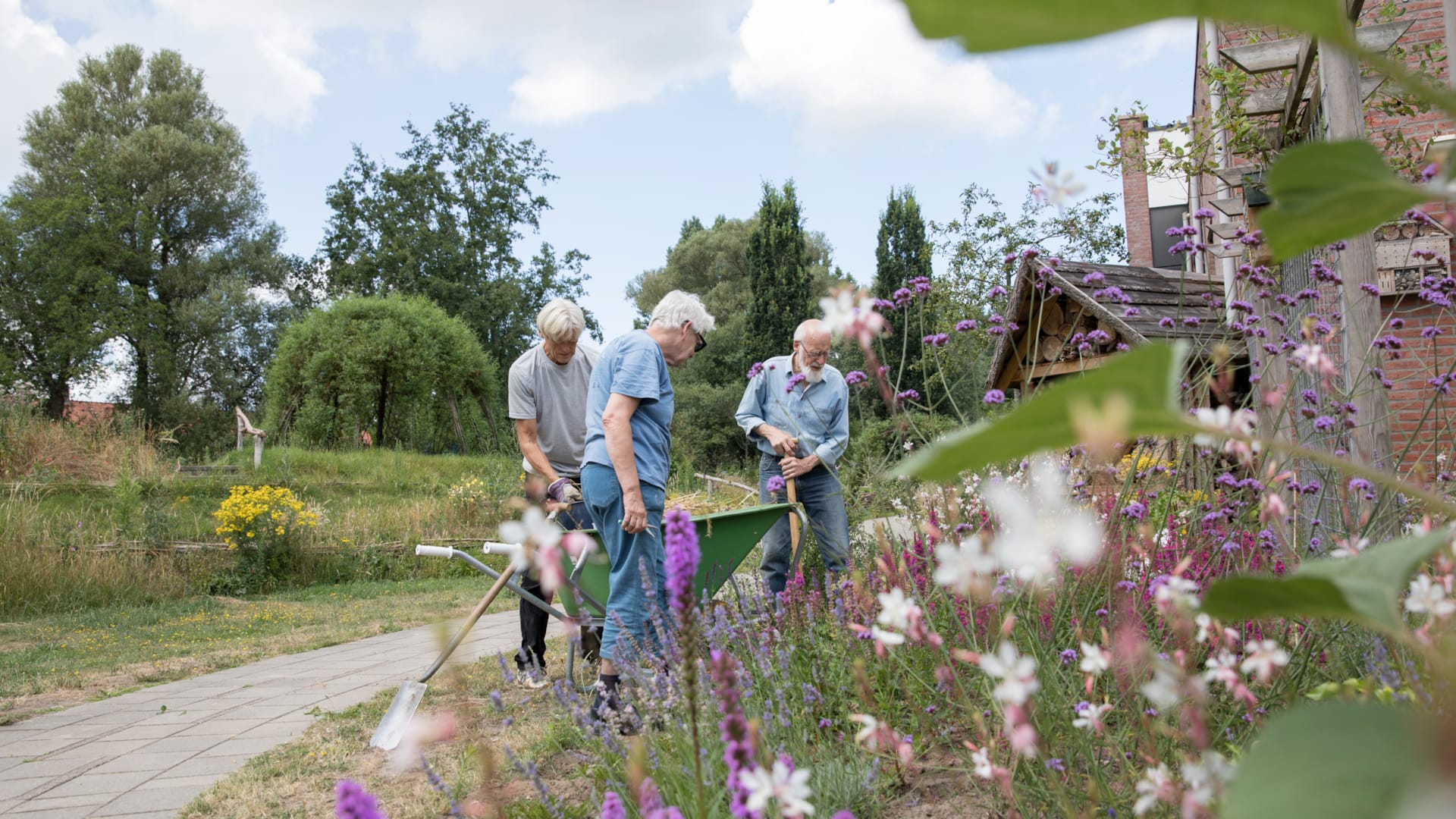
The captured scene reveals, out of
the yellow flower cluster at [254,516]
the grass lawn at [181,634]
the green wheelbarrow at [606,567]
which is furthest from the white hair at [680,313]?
the yellow flower cluster at [254,516]

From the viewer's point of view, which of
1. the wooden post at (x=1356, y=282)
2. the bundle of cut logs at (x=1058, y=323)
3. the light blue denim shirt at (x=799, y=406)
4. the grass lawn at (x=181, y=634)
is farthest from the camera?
the bundle of cut logs at (x=1058, y=323)

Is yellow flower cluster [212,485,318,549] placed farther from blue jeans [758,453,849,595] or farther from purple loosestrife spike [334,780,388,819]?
purple loosestrife spike [334,780,388,819]

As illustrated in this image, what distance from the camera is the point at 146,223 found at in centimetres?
2520

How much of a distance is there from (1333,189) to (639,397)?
288 centimetres

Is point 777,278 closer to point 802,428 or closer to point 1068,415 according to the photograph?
point 802,428

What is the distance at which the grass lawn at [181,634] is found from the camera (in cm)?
474

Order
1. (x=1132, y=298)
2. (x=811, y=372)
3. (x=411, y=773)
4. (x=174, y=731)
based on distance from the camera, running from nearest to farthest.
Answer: (x=411, y=773), (x=174, y=731), (x=811, y=372), (x=1132, y=298)

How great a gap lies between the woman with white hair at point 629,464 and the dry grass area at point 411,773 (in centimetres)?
31

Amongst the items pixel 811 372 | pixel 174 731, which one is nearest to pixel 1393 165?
pixel 811 372

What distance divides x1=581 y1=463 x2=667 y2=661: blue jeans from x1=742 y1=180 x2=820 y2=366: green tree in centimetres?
1893

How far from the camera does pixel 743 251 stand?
107ft

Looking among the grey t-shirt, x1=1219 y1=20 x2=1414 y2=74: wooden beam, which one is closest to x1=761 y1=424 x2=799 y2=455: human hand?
the grey t-shirt

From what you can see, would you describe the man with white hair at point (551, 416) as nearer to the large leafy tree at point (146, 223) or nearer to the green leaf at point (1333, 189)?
the green leaf at point (1333, 189)

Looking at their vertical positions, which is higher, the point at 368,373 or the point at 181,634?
the point at 368,373
